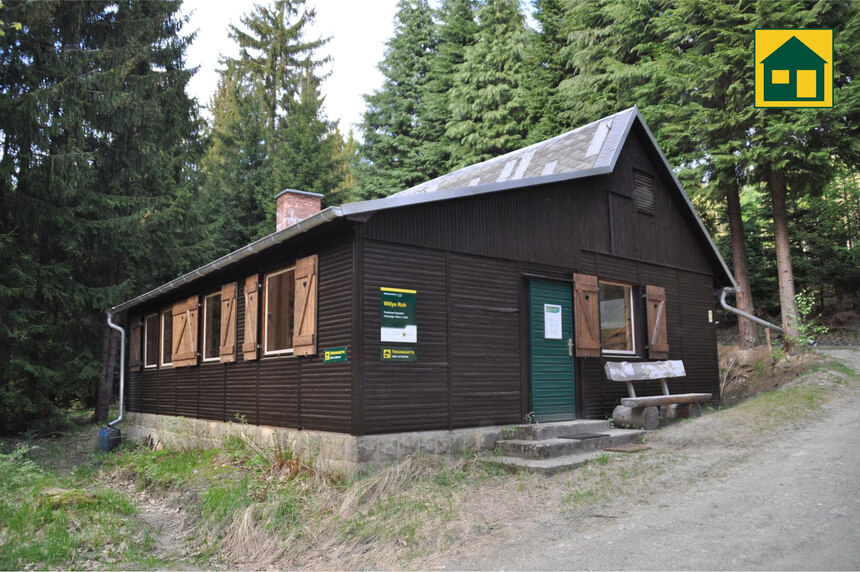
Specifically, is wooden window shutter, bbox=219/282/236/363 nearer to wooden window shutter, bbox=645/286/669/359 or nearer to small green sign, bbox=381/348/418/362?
small green sign, bbox=381/348/418/362

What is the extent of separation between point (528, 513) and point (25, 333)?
13249 mm

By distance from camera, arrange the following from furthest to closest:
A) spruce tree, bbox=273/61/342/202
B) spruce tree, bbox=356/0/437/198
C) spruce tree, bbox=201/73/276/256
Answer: spruce tree, bbox=356/0/437/198, spruce tree, bbox=273/61/342/202, spruce tree, bbox=201/73/276/256

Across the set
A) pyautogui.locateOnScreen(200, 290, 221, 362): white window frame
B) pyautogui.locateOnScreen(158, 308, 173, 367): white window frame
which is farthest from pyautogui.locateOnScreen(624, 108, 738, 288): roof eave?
pyautogui.locateOnScreen(158, 308, 173, 367): white window frame

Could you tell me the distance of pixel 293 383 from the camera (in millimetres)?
8992

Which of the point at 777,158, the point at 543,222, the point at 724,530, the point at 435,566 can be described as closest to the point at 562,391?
the point at 543,222

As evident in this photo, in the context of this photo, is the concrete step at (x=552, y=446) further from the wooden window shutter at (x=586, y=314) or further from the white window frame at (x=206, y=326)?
the white window frame at (x=206, y=326)

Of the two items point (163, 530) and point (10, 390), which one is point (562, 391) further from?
point (10, 390)

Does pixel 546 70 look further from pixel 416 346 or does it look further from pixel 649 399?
pixel 416 346

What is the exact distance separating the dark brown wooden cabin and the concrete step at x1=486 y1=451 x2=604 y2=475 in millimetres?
849

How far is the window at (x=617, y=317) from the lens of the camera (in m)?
11.7

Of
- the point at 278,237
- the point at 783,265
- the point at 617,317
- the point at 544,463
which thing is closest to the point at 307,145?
the point at 617,317

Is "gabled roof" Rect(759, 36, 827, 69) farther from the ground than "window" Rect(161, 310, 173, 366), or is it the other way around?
"gabled roof" Rect(759, 36, 827, 69)

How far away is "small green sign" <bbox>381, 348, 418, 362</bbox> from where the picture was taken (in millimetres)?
7898

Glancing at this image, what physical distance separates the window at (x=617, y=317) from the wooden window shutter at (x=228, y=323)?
6577 millimetres
